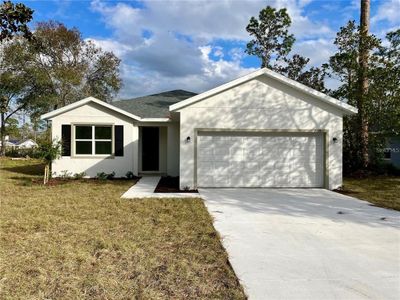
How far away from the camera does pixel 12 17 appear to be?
144 inches

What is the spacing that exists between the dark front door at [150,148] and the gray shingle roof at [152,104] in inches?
30.9

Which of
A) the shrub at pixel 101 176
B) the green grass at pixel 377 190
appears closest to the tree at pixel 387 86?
the green grass at pixel 377 190

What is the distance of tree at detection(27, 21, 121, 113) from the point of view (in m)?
30.2

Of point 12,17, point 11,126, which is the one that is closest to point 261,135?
point 12,17

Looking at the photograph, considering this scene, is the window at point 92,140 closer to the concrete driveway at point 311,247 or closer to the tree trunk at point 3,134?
the concrete driveway at point 311,247

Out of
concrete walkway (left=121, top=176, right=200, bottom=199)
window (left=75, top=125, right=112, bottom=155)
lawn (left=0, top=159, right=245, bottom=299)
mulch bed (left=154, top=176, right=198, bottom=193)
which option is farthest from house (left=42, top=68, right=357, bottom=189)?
window (left=75, top=125, right=112, bottom=155)

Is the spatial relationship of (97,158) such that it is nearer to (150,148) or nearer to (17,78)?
(150,148)

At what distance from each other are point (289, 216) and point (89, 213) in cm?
462

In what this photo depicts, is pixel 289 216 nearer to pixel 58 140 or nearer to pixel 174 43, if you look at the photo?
pixel 58 140

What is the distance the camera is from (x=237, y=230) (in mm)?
6414

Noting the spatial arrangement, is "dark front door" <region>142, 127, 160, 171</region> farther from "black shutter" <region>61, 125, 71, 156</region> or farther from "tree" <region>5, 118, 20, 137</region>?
"tree" <region>5, 118, 20, 137</region>

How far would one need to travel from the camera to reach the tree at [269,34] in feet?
77.2

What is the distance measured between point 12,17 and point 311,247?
5237 millimetres

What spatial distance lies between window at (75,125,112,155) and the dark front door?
1869 millimetres
